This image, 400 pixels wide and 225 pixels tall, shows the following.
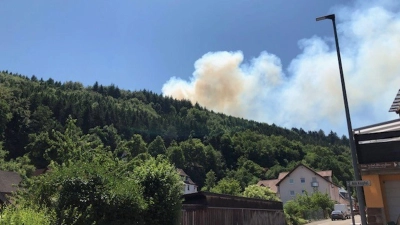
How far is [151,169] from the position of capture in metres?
16.2

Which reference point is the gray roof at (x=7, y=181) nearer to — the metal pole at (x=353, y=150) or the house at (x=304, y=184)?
the metal pole at (x=353, y=150)

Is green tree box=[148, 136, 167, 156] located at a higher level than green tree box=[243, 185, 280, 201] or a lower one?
higher

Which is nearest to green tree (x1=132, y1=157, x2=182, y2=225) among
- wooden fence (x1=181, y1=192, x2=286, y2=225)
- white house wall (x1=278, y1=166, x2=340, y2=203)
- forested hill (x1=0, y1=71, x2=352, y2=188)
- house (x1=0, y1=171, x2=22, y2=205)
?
wooden fence (x1=181, y1=192, x2=286, y2=225)

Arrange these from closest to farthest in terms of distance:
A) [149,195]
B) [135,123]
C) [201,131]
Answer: [149,195] < [135,123] < [201,131]

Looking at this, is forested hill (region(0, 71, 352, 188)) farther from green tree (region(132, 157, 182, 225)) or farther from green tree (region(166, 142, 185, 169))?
green tree (region(132, 157, 182, 225))

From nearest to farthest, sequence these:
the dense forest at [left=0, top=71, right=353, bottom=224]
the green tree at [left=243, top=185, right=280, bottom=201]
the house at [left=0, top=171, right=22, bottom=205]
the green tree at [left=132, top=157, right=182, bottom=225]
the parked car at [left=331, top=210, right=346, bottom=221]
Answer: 1. the dense forest at [left=0, top=71, right=353, bottom=224]
2. the green tree at [left=132, top=157, right=182, bottom=225]
3. the house at [left=0, top=171, right=22, bottom=205]
4. the parked car at [left=331, top=210, right=346, bottom=221]
5. the green tree at [left=243, top=185, right=280, bottom=201]

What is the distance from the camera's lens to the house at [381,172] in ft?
38.2

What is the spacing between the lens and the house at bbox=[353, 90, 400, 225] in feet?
38.2

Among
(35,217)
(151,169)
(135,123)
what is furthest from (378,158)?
(135,123)

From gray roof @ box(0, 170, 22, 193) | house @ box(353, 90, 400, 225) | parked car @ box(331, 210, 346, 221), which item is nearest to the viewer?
house @ box(353, 90, 400, 225)

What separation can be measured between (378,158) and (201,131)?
172265 mm

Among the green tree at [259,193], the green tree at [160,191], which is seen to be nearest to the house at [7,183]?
the green tree at [160,191]

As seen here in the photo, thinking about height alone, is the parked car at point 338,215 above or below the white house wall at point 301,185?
below

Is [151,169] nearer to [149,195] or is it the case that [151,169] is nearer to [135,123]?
[149,195]
